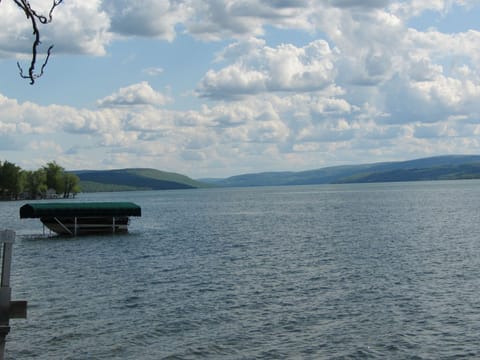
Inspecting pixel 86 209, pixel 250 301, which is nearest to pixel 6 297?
pixel 250 301

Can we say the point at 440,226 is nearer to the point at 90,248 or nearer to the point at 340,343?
the point at 90,248

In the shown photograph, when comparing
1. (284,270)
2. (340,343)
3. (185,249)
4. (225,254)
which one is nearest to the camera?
(340,343)

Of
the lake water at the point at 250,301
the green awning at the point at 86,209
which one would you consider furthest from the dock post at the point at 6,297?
the green awning at the point at 86,209

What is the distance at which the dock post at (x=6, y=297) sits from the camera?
17203 millimetres

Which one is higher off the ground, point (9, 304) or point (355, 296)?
point (9, 304)

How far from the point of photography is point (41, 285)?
43156 mm

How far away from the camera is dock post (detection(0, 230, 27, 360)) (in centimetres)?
1720

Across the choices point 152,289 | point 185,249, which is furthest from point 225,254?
point 152,289

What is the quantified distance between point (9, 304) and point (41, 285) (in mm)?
27005

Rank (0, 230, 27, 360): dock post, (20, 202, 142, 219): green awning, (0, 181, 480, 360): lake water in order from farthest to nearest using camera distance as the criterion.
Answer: (20, 202, 142, 219): green awning
(0, 181, 480, 360): lake water
(0, 230, 27, 360): dock post

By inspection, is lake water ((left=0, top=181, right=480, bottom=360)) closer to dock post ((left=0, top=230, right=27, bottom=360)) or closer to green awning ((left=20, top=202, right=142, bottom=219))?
dock post ((left=0, top=230, right=27, bottom=360))

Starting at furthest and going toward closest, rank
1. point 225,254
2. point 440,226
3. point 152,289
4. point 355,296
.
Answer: point 440,226 → point 225,254 → point 152,289 → point 355,296

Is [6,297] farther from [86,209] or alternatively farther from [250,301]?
[86,209]

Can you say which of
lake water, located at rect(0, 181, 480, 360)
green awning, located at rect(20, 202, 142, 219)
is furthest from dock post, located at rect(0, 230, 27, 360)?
green awning, located at rect(20, 202, 142, 219)
